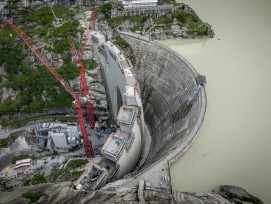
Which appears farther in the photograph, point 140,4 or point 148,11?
point 148,11

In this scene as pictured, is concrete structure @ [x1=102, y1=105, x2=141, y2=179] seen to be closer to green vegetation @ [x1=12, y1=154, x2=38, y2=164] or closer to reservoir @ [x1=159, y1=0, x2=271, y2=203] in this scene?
reservoir @ [x1=159, y1=0, x2=271, y2=203]

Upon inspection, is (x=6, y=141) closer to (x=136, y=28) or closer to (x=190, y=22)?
(x=136, y=28)

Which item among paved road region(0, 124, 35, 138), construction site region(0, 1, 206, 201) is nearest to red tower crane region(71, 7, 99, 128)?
construction site region(0, 1, 206, 201)

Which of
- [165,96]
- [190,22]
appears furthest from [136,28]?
[165,96]

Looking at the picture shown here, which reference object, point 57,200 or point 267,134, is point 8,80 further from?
point 267,134

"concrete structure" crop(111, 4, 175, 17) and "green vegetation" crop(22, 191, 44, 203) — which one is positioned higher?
"concrete structure" crop(111, 4, 175, 17)
